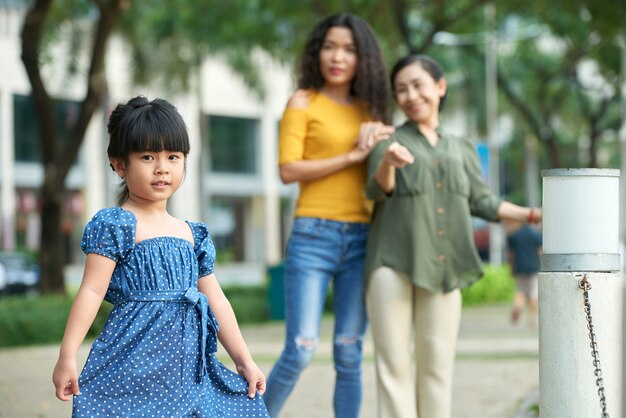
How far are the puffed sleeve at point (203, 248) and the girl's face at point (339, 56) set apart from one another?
1.75 m

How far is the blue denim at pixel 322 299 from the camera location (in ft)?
19.1

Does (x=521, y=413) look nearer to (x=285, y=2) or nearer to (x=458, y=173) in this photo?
(x=458, y=173)

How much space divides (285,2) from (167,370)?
654 inches

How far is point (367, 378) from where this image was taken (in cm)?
1042

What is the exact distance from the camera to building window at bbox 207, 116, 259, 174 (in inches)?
1993

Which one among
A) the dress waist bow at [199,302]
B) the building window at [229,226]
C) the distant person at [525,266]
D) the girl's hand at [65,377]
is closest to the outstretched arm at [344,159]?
the dress waist bow at [199,302]

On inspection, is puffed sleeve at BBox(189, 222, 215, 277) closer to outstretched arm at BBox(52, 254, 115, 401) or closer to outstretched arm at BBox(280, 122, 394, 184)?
outstretched arm at BBox(52, 254, 115, 401)

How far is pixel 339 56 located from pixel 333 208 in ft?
2.24

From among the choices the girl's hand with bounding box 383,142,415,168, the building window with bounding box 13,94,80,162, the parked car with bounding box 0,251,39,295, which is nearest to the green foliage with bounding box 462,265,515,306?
the parked car with bounding box 0,251,39,295

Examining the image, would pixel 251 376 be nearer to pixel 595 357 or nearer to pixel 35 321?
pixel 595 357

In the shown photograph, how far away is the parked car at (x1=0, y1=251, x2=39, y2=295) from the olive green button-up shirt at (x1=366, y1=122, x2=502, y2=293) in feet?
84.7

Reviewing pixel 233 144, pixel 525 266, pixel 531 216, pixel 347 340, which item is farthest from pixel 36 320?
pixel 233 144

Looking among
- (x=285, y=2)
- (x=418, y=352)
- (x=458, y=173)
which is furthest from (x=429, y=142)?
(x=285, y=2)

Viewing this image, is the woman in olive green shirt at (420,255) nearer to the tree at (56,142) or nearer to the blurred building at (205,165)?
the tree at (56,142)
